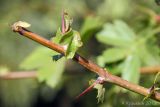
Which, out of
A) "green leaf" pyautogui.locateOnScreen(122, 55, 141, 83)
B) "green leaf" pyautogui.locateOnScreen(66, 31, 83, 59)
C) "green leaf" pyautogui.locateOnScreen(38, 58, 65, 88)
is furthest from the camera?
"green leaf" pyautogui.locateOnScreen(38, 58, 65, 88)

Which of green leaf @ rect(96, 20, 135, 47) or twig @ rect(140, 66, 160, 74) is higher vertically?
green leaf @ rect(96, 20, 135, 47)

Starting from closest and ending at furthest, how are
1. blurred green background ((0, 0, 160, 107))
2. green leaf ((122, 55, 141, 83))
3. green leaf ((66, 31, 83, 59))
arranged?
green leaf ((66, 31, 83, 59)) < green leaf ((122, 55, 141, 83)) < blurred green background ((0, 0, 160, 107))

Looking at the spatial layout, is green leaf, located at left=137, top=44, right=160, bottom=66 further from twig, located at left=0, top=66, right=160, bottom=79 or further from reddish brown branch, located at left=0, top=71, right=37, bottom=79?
reddish brown branch, located at left=0, top=71, right=37, bottom=79

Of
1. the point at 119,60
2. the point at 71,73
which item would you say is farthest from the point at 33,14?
the point at 119,60

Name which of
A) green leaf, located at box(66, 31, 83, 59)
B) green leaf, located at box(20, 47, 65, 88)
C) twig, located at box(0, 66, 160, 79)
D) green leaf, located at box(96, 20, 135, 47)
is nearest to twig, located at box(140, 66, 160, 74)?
twig, located at box(0, 66, 160, 79)

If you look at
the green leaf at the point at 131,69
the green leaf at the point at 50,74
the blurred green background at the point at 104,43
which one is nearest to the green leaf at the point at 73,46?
the blurred green background at the point at 104,43

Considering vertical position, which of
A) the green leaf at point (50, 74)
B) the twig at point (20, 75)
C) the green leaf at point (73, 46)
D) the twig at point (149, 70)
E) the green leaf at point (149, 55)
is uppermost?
the green leaf at point (73, 46)

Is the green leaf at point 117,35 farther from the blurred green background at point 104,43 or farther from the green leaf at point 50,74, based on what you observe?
the green leaf at point 50,74
